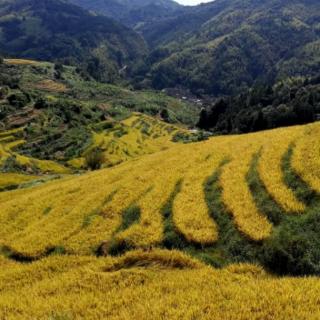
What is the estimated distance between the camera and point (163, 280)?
2005 centimetres

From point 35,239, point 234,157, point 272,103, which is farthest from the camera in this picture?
point 272,103

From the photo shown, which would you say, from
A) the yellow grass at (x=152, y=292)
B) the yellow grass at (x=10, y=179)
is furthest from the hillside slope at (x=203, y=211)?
the yellow grass at (x=10, y=179)

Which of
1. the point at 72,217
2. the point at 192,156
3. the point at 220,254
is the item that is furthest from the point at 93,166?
the point at 220,254

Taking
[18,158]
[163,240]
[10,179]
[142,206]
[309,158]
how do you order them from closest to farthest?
[163,240] → [142,206] → [309,158] → [10,179] → [18,158]

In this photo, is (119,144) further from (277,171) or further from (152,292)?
(152,292)

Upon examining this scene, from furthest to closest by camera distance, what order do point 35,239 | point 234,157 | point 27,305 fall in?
1. point 234,157
2. point 35,239
3. point 27,305

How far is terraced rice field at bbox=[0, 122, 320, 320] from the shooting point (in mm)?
17375

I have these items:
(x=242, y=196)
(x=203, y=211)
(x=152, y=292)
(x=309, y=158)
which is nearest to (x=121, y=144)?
(x=309, y=158)

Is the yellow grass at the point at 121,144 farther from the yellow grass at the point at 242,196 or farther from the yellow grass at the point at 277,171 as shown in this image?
the yellow grass at the point at 242,196

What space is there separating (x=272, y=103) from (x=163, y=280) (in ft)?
608

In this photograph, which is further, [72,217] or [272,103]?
[272,103]

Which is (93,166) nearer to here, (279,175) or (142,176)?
(142,176)

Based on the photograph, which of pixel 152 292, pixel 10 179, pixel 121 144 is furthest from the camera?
pixel 121 144

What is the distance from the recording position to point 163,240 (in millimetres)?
24828
